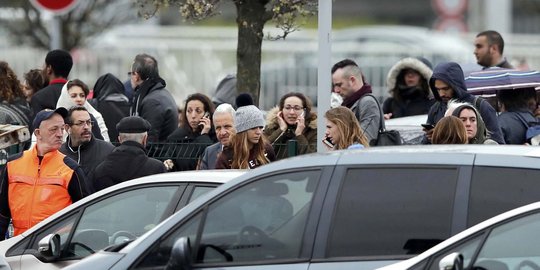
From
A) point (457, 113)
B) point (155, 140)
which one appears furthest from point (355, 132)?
point (155, 140)

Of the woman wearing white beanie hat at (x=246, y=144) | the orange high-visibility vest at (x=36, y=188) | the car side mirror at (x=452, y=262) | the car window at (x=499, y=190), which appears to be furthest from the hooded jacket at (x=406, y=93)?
the car side mirror at (x=452, y=262)

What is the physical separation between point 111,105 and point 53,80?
59 cm

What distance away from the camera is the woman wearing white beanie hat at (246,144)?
11125mm

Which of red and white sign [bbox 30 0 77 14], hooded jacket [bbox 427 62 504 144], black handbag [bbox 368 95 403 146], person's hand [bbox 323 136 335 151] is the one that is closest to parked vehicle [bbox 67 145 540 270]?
person's hand [bbox 323 136 335 151]

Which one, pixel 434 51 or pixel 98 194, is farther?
pixel 434 51

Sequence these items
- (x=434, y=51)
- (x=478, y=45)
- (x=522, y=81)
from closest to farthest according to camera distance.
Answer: (x=522, y=81) → (x=478, y=45) → (x=434, y=51)

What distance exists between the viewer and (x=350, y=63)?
41.8 ft

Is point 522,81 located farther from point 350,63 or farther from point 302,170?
point 302,170

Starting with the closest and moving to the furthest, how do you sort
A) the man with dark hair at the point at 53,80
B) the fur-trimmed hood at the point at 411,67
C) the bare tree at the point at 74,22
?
1. the man with dark hair at the point at 53,80
2. the fur-trimmed hood at the point at 411,67
3. the bare tree at the point at 74,22

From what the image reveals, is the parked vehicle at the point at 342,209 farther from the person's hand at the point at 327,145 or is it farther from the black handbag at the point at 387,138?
the black handbag at the point at 387,138

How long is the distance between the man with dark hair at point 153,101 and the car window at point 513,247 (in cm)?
713

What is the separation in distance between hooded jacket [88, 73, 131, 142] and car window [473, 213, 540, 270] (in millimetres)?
7705

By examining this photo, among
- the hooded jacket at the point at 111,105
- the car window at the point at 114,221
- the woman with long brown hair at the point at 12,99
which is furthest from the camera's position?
the hooded jacket at the point at 111,105

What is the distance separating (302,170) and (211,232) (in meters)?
0.57
